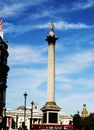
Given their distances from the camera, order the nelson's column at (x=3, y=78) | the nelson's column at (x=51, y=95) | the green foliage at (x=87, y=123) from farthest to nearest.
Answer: the green foliage at (x=87, y=123)
the nelson's column at (x=51, y=95)
the nelson's column at (x=3, y=78)

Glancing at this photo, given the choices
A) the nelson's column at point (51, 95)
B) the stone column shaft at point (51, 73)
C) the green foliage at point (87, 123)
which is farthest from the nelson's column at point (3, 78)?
the green foliage at point (87, 123)

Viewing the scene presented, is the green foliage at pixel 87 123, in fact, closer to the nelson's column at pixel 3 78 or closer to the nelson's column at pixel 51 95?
the nelson's column at pixel 51 95

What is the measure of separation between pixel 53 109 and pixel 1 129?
1454cm

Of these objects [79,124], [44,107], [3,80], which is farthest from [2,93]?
[79,124]

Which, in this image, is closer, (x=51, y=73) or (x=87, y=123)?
(x=51, y=73)

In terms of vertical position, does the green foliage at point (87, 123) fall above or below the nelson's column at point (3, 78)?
below

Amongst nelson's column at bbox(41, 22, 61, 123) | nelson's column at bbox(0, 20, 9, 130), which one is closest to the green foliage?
nelson's column at bbox(41, 22, 61, 123)

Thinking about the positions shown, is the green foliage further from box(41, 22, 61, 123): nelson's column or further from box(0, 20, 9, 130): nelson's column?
box(0, 20, 9, 130): nelson's column

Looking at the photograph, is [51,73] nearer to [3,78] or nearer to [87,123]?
[3,78]

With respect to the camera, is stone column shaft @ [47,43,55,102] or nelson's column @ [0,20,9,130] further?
stone column shaft @ [47,43,55,102]

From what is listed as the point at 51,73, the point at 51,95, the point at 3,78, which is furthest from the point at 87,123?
the point at 3,78

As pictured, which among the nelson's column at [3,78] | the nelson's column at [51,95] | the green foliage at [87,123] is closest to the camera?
the nelson's column at [3,78]

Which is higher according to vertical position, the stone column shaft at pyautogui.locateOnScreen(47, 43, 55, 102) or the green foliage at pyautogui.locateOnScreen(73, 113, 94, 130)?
the stone column shaft at pyautogui.locateOnScreen(47, 43, 55, 102)

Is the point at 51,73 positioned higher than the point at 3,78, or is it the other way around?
the point at 51,73
